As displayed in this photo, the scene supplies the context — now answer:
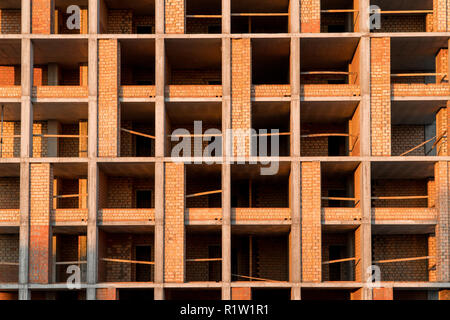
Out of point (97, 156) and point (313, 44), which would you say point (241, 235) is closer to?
point (97, 156)

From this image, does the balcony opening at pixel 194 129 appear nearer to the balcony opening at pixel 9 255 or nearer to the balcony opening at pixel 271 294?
the balcony opening at pixel 271 294

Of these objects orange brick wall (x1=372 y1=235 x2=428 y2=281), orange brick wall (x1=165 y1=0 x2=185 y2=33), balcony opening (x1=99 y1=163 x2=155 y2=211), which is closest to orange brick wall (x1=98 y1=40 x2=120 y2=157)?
balcony opening (x1=99 y1=163 x2=155 y2=211)

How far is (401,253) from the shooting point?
26.8 meters

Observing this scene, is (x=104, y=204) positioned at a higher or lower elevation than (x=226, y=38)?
lower


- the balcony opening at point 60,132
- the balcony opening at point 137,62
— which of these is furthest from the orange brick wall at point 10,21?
the balcony opening at point 137,62

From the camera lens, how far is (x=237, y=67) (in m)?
24.6

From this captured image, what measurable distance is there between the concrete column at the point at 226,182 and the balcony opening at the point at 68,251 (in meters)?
6.22

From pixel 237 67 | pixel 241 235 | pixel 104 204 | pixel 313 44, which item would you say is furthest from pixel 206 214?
pixel 313 44

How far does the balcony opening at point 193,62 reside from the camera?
2506cm

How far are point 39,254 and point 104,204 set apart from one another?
3.53 m

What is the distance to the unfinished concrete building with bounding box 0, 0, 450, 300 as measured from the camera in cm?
2386

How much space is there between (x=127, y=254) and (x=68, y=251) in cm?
283
